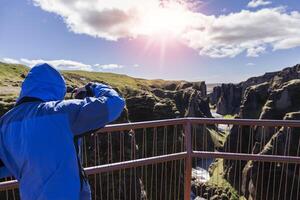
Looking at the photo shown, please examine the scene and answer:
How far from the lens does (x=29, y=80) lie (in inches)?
98.8

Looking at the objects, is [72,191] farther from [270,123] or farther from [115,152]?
[115,152]

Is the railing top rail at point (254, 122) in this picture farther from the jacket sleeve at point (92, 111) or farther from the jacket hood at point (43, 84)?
the jacket hood at point (43, 84)

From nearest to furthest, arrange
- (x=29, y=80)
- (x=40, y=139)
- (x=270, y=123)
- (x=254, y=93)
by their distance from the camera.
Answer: (x=40, y=139) < (x=29, y=80) < (x=270, y=123) < (x=254, y=93)

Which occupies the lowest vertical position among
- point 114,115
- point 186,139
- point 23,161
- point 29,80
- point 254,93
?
point 254,93

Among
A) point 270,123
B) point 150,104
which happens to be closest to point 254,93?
point 150,104

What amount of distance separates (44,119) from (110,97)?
17.7 inches

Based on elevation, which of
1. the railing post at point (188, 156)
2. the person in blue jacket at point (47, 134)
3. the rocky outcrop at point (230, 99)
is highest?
the person in blue jacket at point (47, 134)

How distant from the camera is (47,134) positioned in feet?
7.78

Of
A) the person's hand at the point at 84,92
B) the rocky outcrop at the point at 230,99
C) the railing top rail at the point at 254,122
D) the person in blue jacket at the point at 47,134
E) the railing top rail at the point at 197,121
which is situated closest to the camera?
the person in blue jacket at the point at 47,134

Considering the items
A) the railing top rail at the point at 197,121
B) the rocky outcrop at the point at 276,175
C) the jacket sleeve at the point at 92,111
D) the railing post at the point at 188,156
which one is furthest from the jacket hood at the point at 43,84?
A: the rocky outcrop at the point at 276,175

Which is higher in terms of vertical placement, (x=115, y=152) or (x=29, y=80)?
(x=29, y=80)

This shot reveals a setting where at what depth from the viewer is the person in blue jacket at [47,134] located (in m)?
2.36

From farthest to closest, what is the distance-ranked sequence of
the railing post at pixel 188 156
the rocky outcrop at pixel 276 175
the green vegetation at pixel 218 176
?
the green vegetation at pixel 218 176 < the rocky outcrop at pixel 276 175 < the railing post at pixel 188 156

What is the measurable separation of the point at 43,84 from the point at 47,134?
306 millimetres
